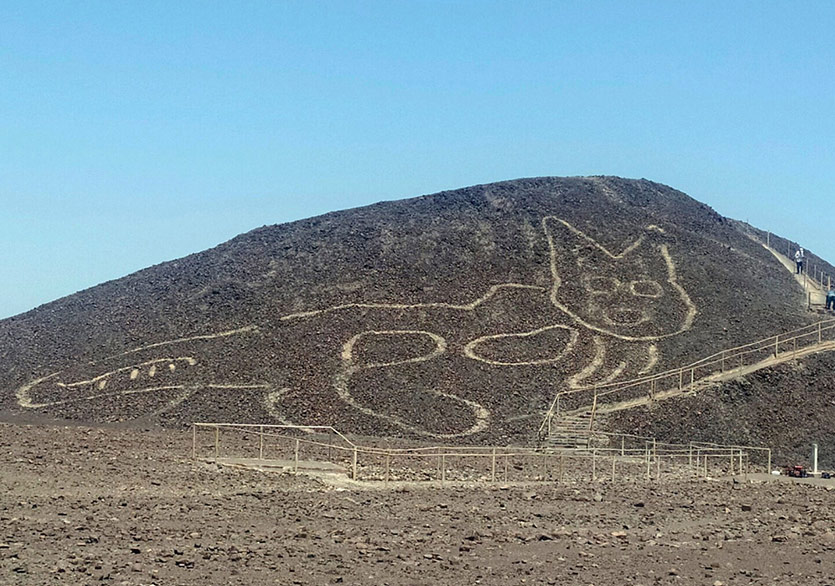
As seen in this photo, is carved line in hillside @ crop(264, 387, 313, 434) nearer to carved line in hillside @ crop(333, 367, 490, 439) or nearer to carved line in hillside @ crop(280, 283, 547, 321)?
carved line in hillside @ crop(333, 367, 490, 439)

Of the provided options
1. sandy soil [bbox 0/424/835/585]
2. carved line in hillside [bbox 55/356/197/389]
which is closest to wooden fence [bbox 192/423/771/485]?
sandy soil [bbox 0/424/835/585]

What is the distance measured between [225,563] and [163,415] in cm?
2550

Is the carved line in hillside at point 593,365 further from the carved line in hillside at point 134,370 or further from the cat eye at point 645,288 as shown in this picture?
the carved line in hillside at point 134,370

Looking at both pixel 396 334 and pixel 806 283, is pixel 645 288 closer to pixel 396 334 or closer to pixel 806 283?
pixel 806 283

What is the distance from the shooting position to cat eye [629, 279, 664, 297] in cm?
4750

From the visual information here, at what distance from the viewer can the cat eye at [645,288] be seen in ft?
156

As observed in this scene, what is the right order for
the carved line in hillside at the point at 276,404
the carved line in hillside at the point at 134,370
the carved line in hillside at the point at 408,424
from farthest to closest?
the carved line in hillside at the point at 134,370 → the carved line in hillside at the point at 276,404 → the carved line in hillside at the point at 408,424

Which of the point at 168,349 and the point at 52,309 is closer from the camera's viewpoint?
the point at 168,349

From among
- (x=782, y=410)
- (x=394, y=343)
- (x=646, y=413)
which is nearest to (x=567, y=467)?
(x=646, y=413)

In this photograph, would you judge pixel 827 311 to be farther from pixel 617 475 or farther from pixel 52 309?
pixel 52 309

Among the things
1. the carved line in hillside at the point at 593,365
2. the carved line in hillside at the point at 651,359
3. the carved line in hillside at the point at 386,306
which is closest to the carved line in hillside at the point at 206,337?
the carved line in hillside at the point at 386,306

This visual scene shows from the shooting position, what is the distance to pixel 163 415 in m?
39.4

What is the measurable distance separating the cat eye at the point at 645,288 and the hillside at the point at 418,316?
8cm

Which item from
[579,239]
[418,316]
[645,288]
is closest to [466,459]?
[418,316]
